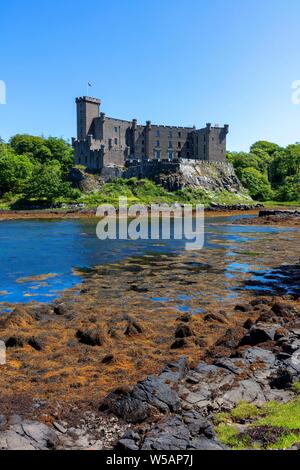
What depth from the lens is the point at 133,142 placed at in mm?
127875

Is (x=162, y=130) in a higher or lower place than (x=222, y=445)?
higher

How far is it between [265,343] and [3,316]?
1183 cm

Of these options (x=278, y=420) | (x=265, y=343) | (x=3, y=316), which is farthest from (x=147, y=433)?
(x=3, y=316)

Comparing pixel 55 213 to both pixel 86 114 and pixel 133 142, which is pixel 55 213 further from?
pixel 133 142

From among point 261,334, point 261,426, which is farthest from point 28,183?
point 261,426

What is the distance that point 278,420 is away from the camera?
9.73 metres

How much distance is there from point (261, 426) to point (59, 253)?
1276 inches

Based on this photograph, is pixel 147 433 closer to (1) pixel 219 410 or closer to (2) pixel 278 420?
(1) pixel 219 410

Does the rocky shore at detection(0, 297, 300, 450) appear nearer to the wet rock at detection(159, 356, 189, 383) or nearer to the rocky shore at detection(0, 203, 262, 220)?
the wet rock at detection(159, 356, 189, 383)

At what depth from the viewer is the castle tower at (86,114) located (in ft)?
390

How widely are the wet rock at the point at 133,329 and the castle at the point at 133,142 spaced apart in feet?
337

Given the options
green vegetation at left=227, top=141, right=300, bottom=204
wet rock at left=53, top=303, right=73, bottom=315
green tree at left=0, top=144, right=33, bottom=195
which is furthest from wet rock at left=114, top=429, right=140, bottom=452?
green vegetation at left=227, top=141, right=300, bottom=204

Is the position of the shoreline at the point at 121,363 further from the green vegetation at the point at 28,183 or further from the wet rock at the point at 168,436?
the green vegetation at the point at 28,183
